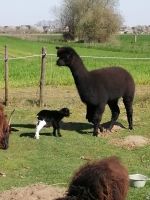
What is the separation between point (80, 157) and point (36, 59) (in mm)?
28768

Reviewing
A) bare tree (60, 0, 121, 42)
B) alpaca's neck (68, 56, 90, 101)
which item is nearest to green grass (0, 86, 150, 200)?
alpaca's neck (68, 56, 90, 101)

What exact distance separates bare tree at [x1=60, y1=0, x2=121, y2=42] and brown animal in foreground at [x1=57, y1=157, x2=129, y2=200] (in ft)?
266

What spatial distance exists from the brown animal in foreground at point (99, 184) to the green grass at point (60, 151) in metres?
4.31

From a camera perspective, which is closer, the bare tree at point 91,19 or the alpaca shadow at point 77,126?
the alpaca shadow at point 77,126

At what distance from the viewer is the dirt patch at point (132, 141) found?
439 inches

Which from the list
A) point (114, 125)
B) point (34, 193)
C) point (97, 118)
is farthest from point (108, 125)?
point (34, 193)

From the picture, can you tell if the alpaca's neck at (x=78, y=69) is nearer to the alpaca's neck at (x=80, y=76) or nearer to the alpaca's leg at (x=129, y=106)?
the alpaca's neck at (x=80, y=76)

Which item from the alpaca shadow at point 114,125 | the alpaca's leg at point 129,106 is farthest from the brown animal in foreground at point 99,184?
the alpaca's leg at point 129,106

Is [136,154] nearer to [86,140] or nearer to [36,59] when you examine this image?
[86,140]

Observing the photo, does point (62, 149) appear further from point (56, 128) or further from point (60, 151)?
point (56, 128)

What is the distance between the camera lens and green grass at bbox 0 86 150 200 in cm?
829

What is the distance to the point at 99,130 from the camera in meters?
12.7

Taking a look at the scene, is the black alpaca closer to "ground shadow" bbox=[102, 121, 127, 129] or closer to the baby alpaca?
"ground shadow" bbox=[102, 121, 127, 129]

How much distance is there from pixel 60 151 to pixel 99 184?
7.73 metres
